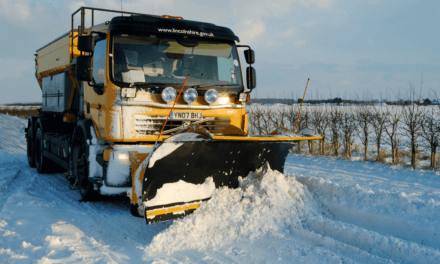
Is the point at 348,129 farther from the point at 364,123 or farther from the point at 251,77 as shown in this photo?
the point at 251,77

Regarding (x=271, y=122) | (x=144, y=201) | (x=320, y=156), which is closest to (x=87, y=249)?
(x=144, y=201)

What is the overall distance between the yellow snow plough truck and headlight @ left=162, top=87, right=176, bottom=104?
1 cm

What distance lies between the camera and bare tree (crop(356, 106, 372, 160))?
34.1ft

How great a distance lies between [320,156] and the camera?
1107 centimetres

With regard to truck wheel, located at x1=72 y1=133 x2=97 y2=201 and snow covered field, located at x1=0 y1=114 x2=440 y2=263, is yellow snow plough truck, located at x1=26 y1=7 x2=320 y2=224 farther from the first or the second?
snow covered field, located at x1=0 y1=114 x2=440 y2=263

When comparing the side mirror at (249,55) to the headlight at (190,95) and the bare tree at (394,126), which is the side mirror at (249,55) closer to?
the headlight at (190,95)

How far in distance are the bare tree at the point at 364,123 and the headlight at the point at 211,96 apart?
7.04 m

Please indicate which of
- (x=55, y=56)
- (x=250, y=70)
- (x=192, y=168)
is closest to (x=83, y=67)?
(x=192, y=168)

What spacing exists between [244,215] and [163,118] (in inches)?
66.1

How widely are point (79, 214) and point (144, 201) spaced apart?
5.12 feet

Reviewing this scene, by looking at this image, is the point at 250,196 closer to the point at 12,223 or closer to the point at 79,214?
the point at 79,214

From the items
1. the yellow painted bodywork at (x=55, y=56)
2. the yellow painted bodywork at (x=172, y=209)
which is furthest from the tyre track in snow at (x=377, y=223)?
the yellow painted bodywork at (x=55, y=56)

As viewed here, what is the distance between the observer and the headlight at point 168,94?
446 centimetres

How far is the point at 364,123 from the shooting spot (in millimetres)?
10570
